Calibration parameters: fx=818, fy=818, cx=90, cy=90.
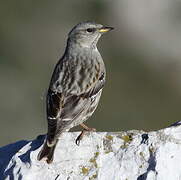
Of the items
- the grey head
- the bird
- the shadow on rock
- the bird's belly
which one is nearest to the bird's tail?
the bird

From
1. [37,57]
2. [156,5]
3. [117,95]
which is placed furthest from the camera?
[156,5]

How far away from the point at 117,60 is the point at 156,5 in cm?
387

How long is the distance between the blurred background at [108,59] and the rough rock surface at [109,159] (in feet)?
49.7

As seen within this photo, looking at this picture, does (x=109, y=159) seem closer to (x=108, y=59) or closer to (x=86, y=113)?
(x=86, y=113)

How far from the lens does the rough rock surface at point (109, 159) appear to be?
11.8 m

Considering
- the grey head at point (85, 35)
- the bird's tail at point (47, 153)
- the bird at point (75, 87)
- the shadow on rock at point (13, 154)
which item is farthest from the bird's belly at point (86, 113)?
the grey head at point (85, 35)

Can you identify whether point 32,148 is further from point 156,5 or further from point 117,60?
point 156,5

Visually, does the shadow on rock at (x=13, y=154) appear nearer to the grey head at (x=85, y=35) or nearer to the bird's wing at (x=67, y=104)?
the bird's wing at (x=67, y=104)

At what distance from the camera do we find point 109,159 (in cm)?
1213

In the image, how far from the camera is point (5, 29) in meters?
36.2

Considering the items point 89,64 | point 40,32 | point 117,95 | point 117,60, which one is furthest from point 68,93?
point 40,32

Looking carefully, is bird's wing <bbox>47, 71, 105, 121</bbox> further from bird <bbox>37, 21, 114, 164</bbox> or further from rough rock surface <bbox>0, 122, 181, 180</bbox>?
rough rock surface <bbox>0, 122, 181, 180</bbox>

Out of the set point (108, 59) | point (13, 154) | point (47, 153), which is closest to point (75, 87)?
point (13, 154)

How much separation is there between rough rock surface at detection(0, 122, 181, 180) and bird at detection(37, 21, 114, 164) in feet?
0.59
